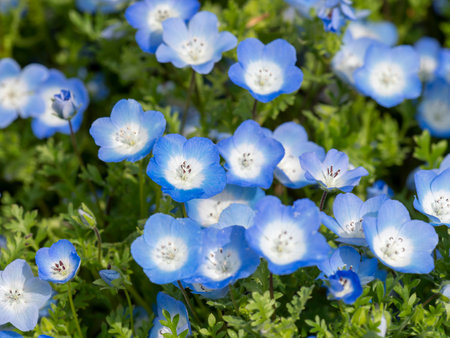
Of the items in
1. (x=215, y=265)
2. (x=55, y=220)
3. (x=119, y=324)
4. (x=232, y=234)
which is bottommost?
(x=55, y=220)

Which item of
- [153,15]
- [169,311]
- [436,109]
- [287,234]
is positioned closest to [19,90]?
[153,15]

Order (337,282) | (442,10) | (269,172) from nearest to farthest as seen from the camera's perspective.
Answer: (337,282), (269,172), (442,10)

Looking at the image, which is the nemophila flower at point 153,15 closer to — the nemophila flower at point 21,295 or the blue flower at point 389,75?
the blue flower at point 389,75

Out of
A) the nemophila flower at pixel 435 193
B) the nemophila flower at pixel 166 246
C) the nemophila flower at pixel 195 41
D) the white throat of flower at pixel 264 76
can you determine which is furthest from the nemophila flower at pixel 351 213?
the nemophila flower at pixel 195 41

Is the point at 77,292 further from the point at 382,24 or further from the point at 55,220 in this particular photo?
the point at 382,24

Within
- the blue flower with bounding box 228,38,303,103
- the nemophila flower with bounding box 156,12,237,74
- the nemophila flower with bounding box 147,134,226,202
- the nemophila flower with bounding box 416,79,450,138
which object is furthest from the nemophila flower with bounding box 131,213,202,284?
the nemophila flower with bounding box 416,79,450,138

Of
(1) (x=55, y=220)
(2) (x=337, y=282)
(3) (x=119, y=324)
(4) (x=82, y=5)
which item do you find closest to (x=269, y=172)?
(2) (x=337, y=282)
